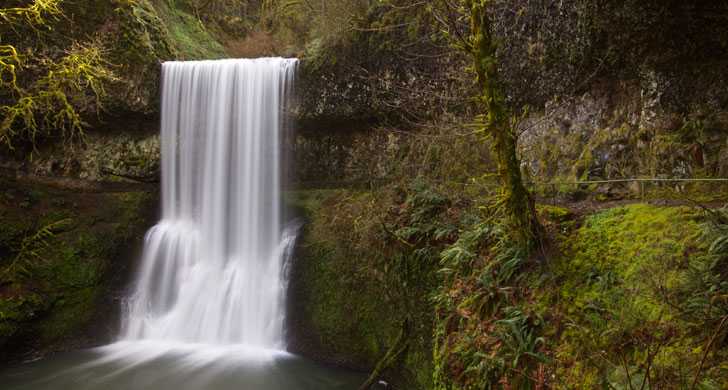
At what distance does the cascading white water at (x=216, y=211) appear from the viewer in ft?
31.7

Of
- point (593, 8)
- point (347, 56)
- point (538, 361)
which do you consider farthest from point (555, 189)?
point (347, 56)

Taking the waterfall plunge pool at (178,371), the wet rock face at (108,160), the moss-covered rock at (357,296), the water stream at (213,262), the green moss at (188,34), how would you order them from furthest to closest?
the green moss at (188,34), the wet rock face at (108,160), the water stream at (213,262), the waterfall plunge pool at (178,371), the moss-covered rock at (357,296)

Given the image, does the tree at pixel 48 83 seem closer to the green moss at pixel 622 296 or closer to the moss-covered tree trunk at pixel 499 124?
the moss-covered tree trunk at pixel 499 124

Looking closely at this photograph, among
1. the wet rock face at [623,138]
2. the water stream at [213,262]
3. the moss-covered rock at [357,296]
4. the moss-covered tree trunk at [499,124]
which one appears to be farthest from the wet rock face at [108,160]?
the moss-covered tree trunk at [499,124]

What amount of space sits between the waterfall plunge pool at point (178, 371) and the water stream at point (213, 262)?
0.03 meters

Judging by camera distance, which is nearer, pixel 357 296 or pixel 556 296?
pixel 556 296

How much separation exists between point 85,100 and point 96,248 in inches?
146

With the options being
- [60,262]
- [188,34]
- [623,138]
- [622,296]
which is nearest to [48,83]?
[60,262]

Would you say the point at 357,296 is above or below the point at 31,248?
below

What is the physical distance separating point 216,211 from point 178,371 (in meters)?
4.22

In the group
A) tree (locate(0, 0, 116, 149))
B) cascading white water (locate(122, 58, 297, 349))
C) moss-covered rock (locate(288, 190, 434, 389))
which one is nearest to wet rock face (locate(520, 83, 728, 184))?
moss-covered rock (locate(288, 190, 434, 389))

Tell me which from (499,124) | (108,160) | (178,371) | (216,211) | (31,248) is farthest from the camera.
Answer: (108,160)

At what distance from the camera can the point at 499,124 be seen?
15.0 ft

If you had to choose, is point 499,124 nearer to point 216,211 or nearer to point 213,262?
point 213,262
